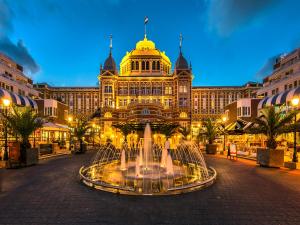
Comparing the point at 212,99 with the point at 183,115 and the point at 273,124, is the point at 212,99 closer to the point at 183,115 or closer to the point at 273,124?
the point at 183,115

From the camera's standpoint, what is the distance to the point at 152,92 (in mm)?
69250

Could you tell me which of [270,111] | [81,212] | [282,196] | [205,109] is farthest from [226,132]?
[205,109]

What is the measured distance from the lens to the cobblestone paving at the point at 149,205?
6465 millimetres

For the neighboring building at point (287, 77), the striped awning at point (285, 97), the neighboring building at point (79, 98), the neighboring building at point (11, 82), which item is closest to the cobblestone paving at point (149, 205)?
the striped awning at point (285, 97)

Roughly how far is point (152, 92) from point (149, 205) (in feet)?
205

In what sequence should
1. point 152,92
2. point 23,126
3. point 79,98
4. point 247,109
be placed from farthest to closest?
point 79,98
point 152,92
point 247,109
point 23,126

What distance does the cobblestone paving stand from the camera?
6.46 m

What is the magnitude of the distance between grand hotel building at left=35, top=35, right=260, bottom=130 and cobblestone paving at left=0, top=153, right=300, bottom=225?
166 ft

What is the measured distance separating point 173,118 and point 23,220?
61064mm

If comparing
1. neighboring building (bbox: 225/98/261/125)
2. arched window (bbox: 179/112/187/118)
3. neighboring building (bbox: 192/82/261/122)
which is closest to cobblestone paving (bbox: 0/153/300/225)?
neighboring building (bbox: 225/98/261/125)

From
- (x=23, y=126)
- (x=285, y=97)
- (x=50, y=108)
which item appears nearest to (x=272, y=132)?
(x=285, y=97)

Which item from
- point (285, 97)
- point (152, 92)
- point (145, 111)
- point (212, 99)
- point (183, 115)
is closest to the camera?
point (285, 97)

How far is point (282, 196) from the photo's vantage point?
8.77 metres

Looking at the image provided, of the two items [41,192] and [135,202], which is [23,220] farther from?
[135,202]
